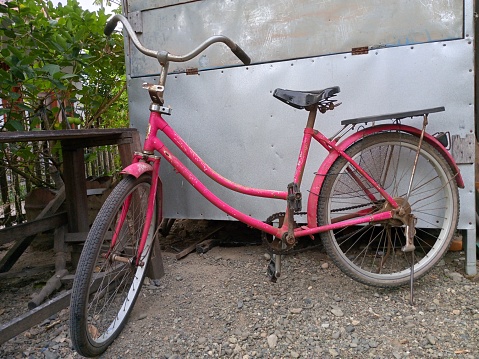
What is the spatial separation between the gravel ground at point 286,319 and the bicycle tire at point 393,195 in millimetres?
194

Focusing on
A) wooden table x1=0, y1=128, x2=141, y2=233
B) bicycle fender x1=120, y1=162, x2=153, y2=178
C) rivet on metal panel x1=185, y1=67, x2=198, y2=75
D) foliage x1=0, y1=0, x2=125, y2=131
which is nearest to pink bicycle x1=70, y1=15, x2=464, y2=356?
bicycle fender x1=120, y1=162, x2=153, y2=178

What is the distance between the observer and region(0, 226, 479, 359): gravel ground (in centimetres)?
196

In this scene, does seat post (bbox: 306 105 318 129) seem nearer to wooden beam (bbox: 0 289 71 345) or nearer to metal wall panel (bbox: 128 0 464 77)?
metal wall panel (bbox: 128 0 464 77)

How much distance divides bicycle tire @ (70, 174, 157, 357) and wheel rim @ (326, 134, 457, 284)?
3.83 feet

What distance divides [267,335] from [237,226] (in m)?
1.78

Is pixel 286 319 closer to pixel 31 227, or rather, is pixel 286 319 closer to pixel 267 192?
pixel 267 192

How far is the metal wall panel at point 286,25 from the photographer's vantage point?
2393mm

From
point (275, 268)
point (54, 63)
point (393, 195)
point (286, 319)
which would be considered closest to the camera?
point (286, 319)

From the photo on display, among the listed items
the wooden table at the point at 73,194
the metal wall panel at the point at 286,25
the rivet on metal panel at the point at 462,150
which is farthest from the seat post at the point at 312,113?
the wooden table at the point at 73,194

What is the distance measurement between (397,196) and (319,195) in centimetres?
58

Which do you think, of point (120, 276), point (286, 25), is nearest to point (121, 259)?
point (120, 276)

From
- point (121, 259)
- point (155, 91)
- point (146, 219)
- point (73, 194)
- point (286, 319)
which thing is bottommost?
point (286, 319)

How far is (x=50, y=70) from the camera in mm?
2627

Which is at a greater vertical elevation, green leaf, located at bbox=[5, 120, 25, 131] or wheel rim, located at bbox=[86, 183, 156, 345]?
green leaf, located at bbox=[5, 120, 25, 131]
